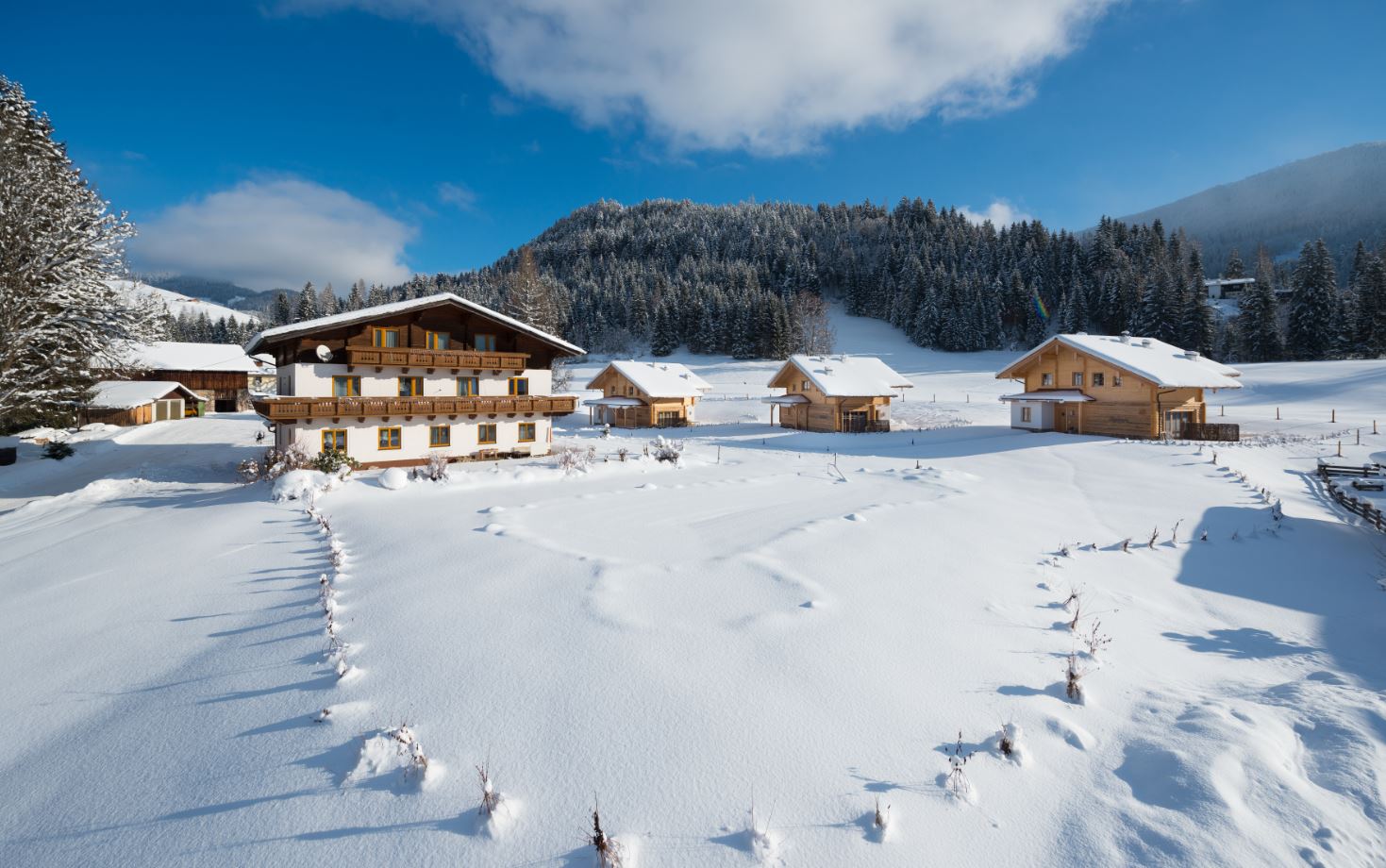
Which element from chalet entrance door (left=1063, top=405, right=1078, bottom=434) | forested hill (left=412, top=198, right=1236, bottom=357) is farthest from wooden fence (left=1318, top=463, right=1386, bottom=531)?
forested hill (left=412, top=198, right=1236, bottom=357)

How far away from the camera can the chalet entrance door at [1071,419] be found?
3516 centimetres

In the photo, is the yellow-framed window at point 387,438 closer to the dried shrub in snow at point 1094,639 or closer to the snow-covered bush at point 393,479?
the snow-covered bush at point 393,479

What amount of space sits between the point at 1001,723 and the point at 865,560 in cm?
473

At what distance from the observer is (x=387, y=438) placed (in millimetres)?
24594

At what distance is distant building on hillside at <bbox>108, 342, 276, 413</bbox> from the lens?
5441cm

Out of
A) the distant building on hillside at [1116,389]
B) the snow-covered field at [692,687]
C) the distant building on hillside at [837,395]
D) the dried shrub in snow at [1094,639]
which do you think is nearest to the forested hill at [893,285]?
the distant building on hillside at [837,395]

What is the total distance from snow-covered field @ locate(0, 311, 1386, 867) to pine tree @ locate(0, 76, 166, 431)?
28.6 ft

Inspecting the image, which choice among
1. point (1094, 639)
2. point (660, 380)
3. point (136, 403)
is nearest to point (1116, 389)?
point (660, 380)

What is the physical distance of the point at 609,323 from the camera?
113438 mm

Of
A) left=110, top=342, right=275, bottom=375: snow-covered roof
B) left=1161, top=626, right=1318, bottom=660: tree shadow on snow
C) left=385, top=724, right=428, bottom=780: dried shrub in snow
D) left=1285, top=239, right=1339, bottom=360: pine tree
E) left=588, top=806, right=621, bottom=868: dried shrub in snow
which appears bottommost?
left=1161, top=626, right=1318, bottom=660: tree shadow on snow

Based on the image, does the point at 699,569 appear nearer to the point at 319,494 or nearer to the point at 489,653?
the point at 489,653

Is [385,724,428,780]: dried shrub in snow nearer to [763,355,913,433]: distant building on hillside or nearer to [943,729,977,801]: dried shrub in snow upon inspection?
[943,729,977,801]: dried shrub in snow

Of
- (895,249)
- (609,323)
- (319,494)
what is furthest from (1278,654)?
(895,249)

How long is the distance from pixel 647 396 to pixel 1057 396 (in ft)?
89.2
